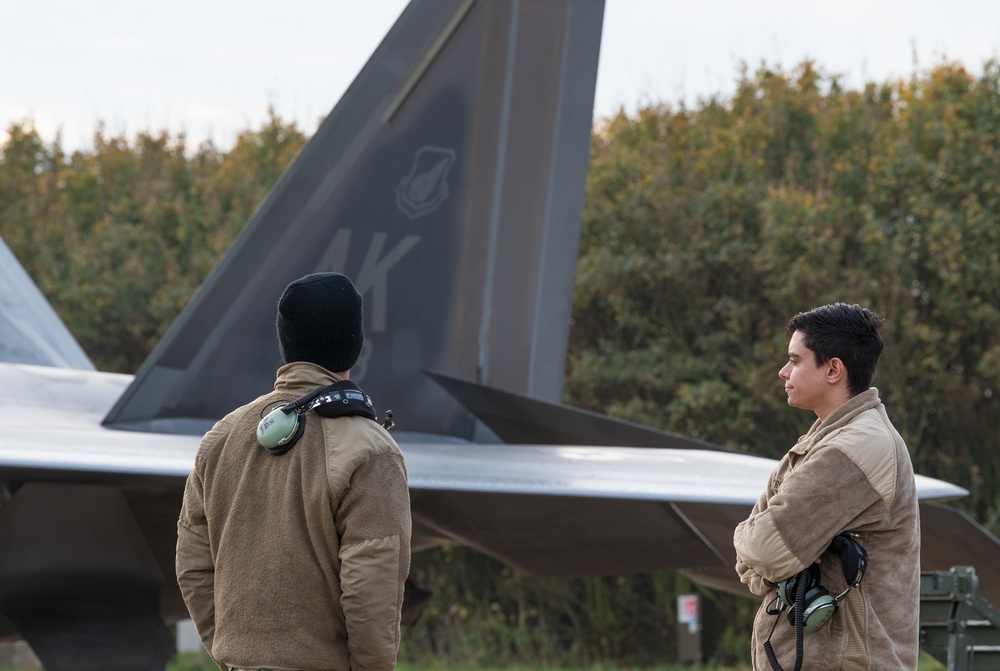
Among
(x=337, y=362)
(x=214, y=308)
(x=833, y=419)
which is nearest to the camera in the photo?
(x=337, y=362)

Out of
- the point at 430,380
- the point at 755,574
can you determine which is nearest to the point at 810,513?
the point at 755,574

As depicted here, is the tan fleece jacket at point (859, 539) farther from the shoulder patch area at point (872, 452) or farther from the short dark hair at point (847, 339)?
the short dark hair at point (847, 339)

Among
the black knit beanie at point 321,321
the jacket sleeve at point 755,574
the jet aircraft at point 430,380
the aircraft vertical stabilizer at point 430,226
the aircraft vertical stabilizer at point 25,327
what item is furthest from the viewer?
the aircraft vertical stabilizer at point 25,327

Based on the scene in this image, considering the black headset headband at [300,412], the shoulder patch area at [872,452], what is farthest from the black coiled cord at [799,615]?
the black headset headband at [300,412]

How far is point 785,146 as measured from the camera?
45.2ft

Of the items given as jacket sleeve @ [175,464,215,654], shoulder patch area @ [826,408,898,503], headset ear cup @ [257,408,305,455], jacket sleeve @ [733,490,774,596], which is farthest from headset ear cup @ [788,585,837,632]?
jacket sleeve @ [175,464,215,654]

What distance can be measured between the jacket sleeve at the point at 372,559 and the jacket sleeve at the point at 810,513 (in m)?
0.73

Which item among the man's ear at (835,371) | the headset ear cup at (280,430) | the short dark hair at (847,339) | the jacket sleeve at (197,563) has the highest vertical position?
the short dark hair at (847,339)

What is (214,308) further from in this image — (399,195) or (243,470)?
(243,470)

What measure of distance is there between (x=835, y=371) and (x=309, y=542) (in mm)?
1167

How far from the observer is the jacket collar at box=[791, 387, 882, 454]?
234 centimetres

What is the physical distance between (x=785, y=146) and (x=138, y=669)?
435 inches

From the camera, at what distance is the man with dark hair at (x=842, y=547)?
2.20 meters

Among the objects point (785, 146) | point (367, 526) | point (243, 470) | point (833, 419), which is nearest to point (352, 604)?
Result: point (367, 526)
